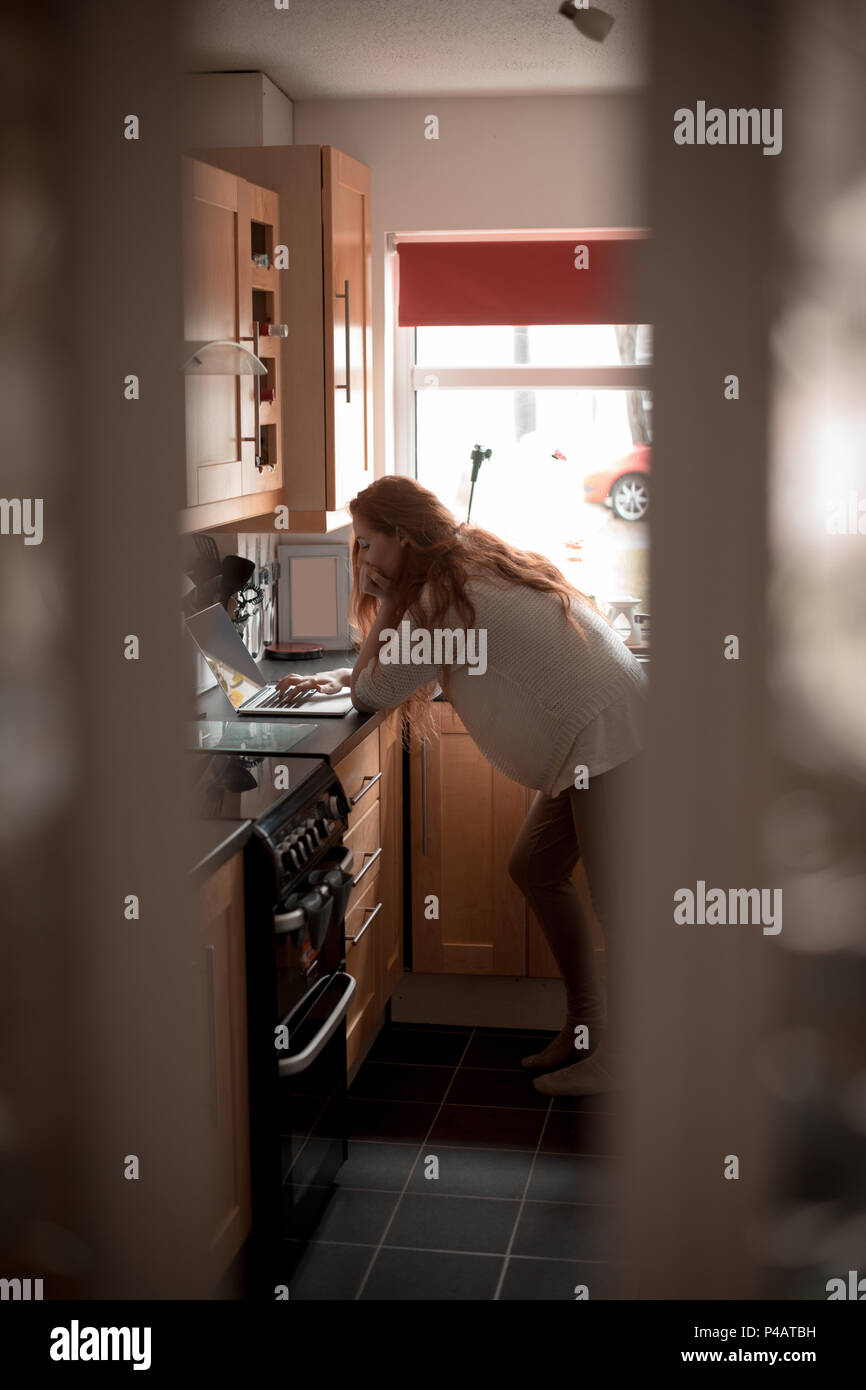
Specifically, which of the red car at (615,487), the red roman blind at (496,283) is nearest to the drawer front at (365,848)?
the red car at (615,487)

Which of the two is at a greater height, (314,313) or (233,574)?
(314,313)

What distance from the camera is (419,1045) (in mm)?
2689

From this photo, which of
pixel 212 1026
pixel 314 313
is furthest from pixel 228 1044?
pixel 314 313

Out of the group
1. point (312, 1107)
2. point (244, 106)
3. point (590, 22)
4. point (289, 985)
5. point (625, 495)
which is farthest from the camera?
point (625, 495)

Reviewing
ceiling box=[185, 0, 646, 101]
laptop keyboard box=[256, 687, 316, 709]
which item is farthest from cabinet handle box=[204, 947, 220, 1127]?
ceiling box=[185, 0, 646, 101]

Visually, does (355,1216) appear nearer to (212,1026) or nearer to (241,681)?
(212,1026)

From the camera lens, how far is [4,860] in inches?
26.4

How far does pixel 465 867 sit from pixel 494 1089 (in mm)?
473

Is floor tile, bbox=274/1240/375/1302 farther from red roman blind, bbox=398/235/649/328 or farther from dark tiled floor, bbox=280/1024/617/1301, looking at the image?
red roman blind, bbox=398/235/649/328

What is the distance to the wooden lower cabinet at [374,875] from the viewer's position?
2.31 meters
